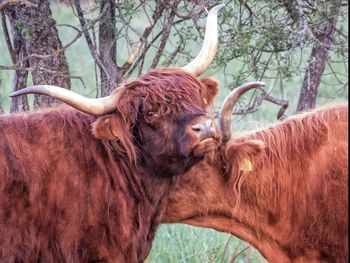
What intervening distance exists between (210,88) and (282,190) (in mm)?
817

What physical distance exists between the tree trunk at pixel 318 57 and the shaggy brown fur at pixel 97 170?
1785 mm

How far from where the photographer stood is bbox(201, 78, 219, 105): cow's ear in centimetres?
654

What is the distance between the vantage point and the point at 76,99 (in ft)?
19.7

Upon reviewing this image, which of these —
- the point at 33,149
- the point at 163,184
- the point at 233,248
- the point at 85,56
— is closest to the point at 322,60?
the point at 233,248

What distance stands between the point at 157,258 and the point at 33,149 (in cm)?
196

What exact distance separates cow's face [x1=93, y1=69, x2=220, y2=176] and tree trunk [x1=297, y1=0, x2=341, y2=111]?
1636 millimetres

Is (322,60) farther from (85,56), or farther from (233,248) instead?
(85,56)

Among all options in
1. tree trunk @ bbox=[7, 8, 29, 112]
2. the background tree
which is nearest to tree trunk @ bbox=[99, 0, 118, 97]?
the background tree

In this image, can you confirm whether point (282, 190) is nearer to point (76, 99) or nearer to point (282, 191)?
point (282, 191)

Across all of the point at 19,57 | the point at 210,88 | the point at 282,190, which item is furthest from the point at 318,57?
the point at 19,57

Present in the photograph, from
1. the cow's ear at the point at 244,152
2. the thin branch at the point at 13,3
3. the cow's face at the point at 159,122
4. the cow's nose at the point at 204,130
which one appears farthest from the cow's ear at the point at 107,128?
the thin branch at the point at 13,3

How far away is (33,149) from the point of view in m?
6.12

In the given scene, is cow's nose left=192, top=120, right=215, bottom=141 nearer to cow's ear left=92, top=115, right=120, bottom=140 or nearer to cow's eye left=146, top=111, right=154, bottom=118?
cow's eye left=146, top=111, right=154, bottom=118

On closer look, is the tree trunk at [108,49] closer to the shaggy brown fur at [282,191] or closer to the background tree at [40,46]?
the background tree at [40,46]
